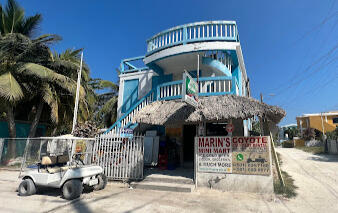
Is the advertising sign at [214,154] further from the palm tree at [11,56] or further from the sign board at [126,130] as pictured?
the palm tree at [11,56]

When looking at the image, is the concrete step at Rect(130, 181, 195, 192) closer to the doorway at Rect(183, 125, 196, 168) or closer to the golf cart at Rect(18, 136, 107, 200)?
the golf cart at Rect(18, 136, 107, 200)

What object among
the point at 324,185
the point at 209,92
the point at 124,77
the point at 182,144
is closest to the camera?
the point at 324,185

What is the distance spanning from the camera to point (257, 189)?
632 cm

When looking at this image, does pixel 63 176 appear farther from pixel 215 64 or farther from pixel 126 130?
pixel 215 64

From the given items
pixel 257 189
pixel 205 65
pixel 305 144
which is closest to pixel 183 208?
pixel 257 189

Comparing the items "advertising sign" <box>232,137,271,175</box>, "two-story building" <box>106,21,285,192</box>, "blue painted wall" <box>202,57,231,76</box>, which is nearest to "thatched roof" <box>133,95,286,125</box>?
"two-story building" <box>106,21,285,192</box>

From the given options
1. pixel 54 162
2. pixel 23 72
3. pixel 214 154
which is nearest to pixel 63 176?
pixel 54 162

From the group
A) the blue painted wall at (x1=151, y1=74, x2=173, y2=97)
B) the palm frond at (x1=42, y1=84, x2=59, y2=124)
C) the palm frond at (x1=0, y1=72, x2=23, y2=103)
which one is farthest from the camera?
the palm frond at (x1=42, y1=84, x2=59, y2=124)

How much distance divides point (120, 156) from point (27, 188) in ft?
10.5

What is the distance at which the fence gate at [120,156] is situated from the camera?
7758mm

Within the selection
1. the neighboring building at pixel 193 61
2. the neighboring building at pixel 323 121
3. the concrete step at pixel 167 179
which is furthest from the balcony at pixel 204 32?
the neighboring building at pixel 323 121

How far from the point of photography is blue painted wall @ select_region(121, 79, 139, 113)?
12.1m

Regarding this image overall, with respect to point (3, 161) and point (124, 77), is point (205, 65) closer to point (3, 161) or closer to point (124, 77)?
point (124, 77)

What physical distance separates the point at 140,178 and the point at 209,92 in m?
4.68
